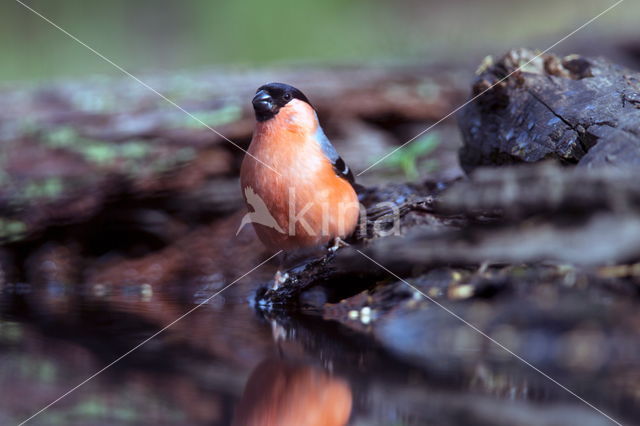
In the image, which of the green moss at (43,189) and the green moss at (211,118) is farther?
the green moss at (211,118)

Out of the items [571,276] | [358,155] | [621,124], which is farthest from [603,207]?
[358,155]

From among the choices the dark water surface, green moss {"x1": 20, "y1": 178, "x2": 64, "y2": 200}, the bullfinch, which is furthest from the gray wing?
green moss {"x1": 20, "y1": 178, "x2": 64, "y2": 200}

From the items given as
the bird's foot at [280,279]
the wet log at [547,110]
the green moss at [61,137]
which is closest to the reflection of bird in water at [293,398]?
the bird's foot at [280,279]

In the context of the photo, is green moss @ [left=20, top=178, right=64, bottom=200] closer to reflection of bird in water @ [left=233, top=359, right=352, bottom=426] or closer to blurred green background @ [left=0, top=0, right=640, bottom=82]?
reflection of bird in water @ [left=233, top=359, right=352, bottom=426]

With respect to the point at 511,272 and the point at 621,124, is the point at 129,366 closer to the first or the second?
the point at 511,272

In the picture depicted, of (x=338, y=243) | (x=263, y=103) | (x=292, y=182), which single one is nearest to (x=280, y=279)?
(x=338, y=243)

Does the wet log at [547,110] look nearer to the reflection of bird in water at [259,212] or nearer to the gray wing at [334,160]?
the gray wing at [334,160]
